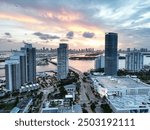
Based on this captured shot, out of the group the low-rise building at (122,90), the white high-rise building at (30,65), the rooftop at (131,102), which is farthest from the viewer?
the white high-rise building at (30,65)

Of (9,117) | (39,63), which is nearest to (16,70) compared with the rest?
(39,63)

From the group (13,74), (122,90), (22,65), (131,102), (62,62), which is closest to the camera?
(131,102)

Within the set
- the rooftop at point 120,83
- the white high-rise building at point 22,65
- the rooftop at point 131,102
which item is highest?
the white high-rise building at point 22,65

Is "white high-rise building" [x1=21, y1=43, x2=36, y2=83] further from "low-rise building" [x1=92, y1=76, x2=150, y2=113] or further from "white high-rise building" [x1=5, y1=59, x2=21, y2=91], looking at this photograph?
"low-rise building" [x1=92, y1=76, x2=150, y2=113]

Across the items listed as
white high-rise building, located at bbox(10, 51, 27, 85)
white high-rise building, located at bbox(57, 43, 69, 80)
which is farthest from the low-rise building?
white high-rise building, located at bbox(10, 51, 27, 85)

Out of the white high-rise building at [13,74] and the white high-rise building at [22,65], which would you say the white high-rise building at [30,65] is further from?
the white high-rise building at [13,74]

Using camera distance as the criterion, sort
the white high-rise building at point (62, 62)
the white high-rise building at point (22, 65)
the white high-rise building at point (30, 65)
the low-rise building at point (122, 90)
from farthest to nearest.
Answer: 1. the white high-rise building at point (62, 62)
2. the white high-rise building at point (22, 65)
3. the white high-rise building at point (30, 65)
4. the low-rise building at point (122, 90)

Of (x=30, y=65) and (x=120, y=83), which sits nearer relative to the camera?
(x=30, y=65)

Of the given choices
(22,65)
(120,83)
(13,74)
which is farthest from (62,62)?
(120,83)

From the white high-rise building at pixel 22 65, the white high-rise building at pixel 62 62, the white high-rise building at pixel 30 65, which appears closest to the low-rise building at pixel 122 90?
the white high-rise building at pixel 62 62

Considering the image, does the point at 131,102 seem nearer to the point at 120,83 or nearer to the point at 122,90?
the point at 122,90
